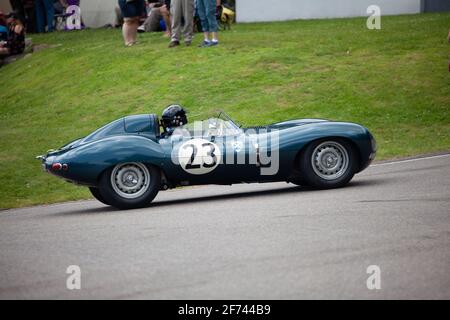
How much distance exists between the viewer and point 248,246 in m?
7.47

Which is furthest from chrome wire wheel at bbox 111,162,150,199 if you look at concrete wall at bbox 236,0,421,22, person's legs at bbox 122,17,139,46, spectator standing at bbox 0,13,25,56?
concrete wall at bbox 236,0,421,22

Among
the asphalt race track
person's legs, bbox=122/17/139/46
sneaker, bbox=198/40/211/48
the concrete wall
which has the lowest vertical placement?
the asphalt race track

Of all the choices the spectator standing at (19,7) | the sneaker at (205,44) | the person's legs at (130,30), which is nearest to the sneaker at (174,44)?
the sneaker at (205,44)

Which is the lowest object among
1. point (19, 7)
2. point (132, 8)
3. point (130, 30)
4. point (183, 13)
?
point (130, 30)

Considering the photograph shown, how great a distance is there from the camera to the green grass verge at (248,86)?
15750 millimetres

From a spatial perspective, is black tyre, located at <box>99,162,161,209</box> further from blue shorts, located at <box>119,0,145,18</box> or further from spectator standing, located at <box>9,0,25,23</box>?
spectator standing, located at <box>9,0,25,23</box>

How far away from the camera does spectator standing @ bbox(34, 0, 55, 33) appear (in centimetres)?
3017

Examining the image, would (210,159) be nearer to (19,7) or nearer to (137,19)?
(137,19)

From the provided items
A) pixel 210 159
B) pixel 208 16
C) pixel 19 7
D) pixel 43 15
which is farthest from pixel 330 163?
pixel 43 15

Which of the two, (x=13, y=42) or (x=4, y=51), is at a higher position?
(x=13, y=42)

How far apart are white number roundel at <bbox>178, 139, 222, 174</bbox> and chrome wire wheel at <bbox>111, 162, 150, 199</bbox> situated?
0.44 meters

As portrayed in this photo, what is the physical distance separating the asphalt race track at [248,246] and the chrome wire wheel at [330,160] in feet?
0.89

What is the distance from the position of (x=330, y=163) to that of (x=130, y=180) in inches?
89.1

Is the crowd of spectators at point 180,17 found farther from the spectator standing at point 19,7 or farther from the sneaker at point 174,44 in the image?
the spectator standing at point 19,7
